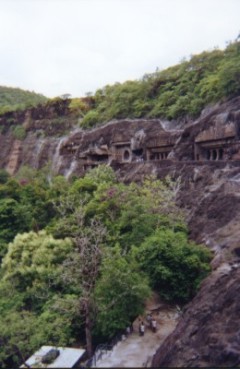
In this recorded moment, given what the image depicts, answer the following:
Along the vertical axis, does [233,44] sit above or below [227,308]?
above

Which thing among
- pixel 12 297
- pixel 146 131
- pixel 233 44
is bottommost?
pixel 12 297

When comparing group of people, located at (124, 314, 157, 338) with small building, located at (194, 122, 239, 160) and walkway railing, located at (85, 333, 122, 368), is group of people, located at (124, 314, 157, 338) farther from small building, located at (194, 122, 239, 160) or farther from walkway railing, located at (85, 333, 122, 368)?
small building, located at (194, 122, 239, 160)

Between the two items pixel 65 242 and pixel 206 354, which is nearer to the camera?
pixel 206 354

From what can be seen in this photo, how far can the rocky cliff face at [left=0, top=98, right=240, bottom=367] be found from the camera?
498 inches

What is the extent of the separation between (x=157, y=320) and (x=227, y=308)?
496 cm

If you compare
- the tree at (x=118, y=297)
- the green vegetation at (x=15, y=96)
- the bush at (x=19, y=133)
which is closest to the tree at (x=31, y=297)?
the tree at (x=118, y=297)

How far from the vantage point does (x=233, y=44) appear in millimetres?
38688

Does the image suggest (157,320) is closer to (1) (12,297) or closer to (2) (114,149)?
(1) (12,297)

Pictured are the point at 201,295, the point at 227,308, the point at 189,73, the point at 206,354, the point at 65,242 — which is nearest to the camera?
the point at 206,354

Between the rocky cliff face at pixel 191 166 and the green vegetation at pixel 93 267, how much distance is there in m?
1.45

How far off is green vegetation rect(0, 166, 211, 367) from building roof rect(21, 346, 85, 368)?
48cm

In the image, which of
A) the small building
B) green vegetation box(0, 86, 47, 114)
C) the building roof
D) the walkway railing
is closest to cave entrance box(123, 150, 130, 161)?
the small building

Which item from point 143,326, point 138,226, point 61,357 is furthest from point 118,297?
point 138,226

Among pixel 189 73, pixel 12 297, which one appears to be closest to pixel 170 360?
pixel 12 297
